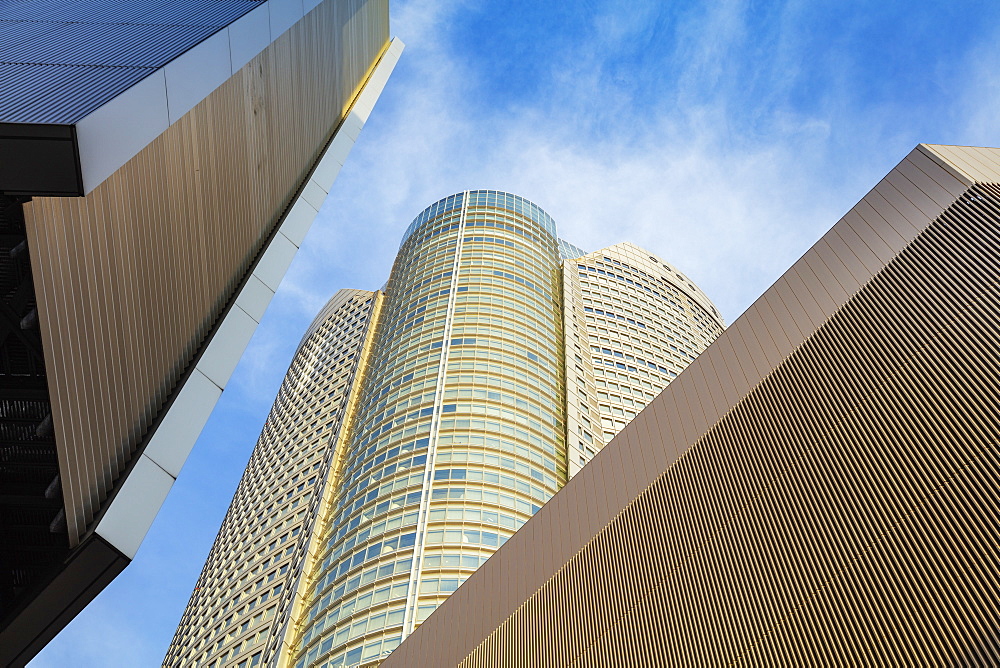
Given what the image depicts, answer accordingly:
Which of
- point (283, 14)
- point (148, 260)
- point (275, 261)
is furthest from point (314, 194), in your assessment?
point (148, 260)

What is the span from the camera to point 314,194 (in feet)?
74.2

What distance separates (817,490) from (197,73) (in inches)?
477

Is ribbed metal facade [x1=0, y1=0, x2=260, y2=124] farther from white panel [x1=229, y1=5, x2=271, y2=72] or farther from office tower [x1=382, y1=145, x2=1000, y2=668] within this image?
office tower [x1=382, y1=145, x2=1000, y2=668]

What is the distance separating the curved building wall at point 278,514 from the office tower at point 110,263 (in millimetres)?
30739

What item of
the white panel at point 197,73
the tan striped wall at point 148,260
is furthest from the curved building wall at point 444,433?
the white panel at point 197,73

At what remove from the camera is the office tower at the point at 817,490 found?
31.5 feet

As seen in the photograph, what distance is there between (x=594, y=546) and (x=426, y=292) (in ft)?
184

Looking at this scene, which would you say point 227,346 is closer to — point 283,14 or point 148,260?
point 148,260

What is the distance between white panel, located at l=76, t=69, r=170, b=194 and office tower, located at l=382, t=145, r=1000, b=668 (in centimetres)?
1082

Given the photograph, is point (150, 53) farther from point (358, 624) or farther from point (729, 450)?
point (358, 624)

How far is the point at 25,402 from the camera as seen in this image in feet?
37.4

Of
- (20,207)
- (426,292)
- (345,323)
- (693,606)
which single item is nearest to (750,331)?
(693,606)

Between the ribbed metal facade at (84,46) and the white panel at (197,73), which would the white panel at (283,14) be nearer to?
the ribbed metal facade at (84,46)

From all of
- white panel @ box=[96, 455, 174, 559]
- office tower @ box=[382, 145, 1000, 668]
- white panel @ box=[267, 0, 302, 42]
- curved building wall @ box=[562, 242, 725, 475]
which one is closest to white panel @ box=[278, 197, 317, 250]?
white panel @ box=[267, 0, 302, 42]
